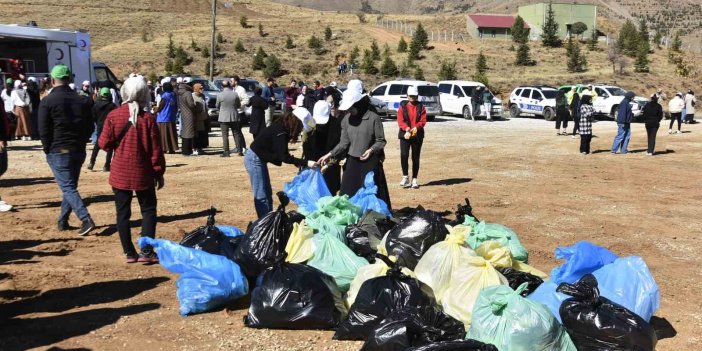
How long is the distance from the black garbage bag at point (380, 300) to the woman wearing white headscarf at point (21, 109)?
15.2 metres

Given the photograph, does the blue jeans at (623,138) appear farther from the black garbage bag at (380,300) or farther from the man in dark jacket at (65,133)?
the black garbage bag at (380,300)

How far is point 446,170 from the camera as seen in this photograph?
13.5m

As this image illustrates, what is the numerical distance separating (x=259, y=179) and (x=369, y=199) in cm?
113

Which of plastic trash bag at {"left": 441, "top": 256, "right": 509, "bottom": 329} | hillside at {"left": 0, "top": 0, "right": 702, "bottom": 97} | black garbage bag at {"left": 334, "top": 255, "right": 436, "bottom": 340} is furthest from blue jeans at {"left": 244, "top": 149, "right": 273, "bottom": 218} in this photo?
hillside at {"left": 0, "top": 0, "right": 702, "bottom": 97}

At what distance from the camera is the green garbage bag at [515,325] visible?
13.3ft

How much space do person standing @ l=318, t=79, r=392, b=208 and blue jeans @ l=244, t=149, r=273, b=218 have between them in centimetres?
69

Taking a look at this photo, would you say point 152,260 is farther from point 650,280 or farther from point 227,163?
point 227,163

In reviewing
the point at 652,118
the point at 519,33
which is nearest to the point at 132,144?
the point at 652,118

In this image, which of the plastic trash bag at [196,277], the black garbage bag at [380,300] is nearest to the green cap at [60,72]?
the plastic trash bag at [196,277]

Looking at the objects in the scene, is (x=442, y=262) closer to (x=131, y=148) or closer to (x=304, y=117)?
(x=304, y=117)

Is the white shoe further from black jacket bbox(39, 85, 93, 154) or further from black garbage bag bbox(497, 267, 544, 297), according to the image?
black garbage bag bbox(497, 267, 544, 297)

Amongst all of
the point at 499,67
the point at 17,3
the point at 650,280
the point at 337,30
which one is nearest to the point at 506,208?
the point at 650,280

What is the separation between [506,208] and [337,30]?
56.3m

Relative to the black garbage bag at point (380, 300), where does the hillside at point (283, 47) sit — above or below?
above
